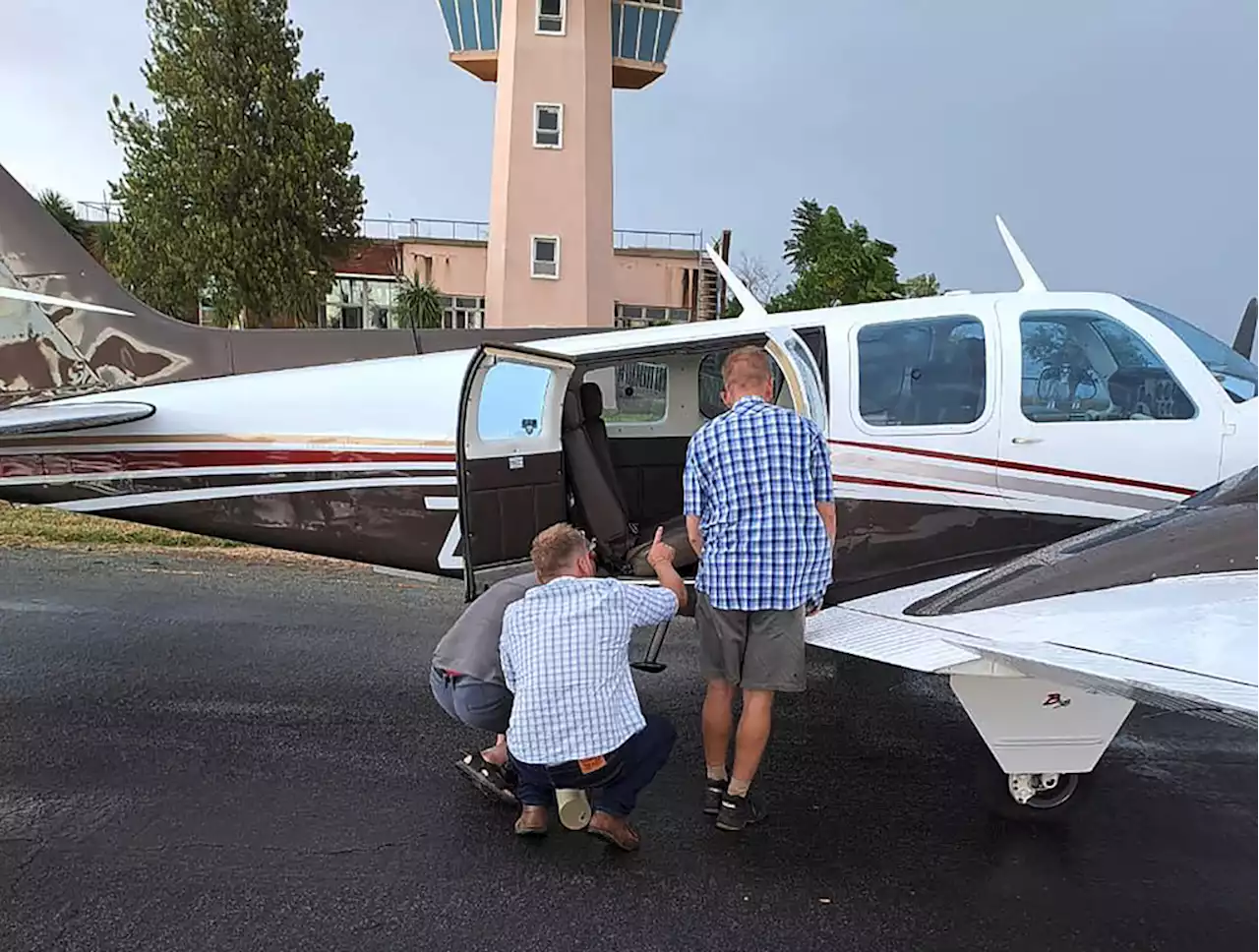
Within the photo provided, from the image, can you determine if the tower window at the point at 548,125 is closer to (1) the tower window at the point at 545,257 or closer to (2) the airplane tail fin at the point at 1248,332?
(1) the tower window at the point at 545,257

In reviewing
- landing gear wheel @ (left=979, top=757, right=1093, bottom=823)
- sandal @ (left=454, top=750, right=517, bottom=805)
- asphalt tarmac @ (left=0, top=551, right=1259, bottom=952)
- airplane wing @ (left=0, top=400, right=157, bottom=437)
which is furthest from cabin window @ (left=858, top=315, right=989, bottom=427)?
airplane wing @ (left=0, top=400, right=157, bottom=437)

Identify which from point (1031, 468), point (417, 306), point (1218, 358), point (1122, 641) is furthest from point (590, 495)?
point (417, 306)

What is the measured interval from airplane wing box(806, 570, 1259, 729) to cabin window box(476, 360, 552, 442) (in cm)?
190

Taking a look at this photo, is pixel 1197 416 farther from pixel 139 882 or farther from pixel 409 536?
pixel 139 882

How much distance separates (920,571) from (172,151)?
60.6 ft

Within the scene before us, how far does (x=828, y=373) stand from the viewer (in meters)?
4.85

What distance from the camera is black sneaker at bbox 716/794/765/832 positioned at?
3785 millimetres

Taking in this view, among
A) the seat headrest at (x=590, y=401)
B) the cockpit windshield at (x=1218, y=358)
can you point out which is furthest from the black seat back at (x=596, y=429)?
the cockpit windshield at (x=1218, y=358)

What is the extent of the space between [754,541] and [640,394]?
3.04 m

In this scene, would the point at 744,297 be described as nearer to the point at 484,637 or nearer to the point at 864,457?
the point at 864,457

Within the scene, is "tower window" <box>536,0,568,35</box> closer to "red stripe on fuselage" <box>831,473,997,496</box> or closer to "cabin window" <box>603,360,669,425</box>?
"cabin window" <box>603,360,669,425</box>

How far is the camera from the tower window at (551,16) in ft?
72.1

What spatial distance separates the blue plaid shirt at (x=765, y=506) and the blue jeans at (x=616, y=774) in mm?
569

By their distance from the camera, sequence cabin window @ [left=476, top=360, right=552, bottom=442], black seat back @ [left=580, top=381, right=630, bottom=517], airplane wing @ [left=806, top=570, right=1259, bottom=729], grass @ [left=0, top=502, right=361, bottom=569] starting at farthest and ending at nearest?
1. grass @ [left=0, top=502, right=361, bottom=569]
2. black seat back @ [left=580, top=381, right=630, bottom=517]
3. cabin window @ [left=476, top=360, right=552, bottom=442]
4. airplane wing @ [left=806, top=570, right=1259, bottom=729]
